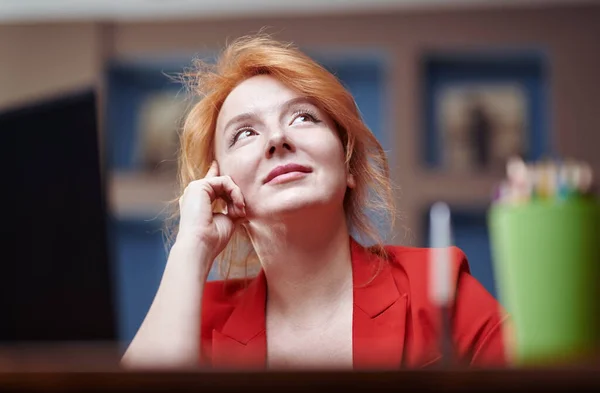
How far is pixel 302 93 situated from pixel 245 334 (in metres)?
0.38

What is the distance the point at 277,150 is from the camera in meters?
1.12

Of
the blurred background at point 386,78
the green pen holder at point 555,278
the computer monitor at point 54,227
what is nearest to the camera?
the green pen holder at point 555,278

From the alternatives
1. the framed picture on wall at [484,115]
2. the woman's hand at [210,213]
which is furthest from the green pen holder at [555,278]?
the framed picture on wall at [484,115]

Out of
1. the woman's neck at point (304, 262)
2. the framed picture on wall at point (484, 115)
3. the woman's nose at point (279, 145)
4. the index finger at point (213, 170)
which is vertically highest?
the framed picture on wall at point (484, 115)

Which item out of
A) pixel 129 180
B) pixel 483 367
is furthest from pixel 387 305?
pixel 129 180

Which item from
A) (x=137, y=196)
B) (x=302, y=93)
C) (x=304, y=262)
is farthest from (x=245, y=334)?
(x=137, y=196)

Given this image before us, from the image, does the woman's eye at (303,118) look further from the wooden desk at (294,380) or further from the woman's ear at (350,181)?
the wooden desk at (294,380)

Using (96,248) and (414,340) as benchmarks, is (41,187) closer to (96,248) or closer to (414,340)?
(96,248)

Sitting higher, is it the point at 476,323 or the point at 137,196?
the point at 137,196

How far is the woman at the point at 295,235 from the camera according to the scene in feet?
3.41

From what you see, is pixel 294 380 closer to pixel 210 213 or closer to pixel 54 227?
pixel 54 227

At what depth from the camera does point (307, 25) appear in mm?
3584

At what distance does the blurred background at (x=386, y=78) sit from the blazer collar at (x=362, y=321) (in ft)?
6.50

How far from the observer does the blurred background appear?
333 cm
